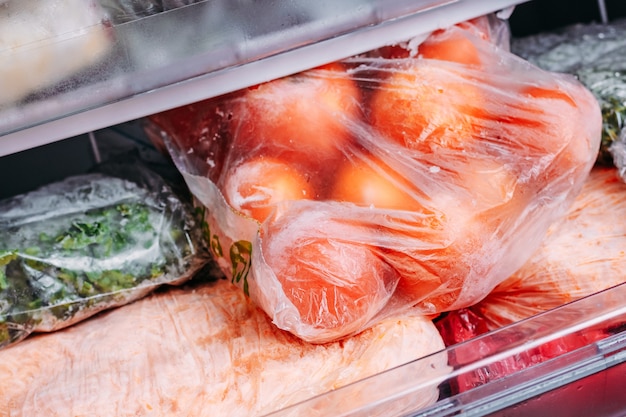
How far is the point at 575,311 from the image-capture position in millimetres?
894

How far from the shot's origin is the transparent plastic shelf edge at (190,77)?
917 millimetres

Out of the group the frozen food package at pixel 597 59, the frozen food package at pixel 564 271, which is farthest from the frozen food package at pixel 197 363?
the frozen food package at pixel 597 59

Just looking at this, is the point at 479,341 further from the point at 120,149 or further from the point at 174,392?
the point at 120,149

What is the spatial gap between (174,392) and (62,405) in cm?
16

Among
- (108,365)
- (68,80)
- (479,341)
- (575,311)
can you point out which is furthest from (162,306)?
(575,311)

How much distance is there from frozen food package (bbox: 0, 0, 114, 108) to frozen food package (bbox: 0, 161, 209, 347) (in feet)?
1.06

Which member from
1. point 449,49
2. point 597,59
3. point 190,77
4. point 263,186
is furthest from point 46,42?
point 597,59

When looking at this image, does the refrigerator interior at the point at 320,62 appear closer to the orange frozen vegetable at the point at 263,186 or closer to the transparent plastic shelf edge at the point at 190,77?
the transparent plastic shelf edge at the point at 190,77

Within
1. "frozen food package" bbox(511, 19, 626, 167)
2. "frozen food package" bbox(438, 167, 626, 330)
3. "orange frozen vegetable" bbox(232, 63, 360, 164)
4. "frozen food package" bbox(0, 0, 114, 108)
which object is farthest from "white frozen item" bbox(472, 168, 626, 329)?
"frozen food package" bbox(0, 0, 114, 108)

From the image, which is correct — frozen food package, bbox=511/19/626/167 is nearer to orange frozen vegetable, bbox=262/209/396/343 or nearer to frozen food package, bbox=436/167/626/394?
frozen food package, bbox=436/167/626/394

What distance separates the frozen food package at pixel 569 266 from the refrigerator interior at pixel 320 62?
0.14 metres

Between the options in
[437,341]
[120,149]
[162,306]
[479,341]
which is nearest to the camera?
[479,341]

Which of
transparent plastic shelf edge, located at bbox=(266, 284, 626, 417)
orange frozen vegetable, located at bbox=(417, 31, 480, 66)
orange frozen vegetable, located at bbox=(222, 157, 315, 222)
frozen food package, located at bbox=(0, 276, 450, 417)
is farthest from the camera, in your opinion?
orange frozen vegetable, located at bbox=(417, 31, 480, 66)

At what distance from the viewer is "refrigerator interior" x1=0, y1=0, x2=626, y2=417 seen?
33.5 inches
